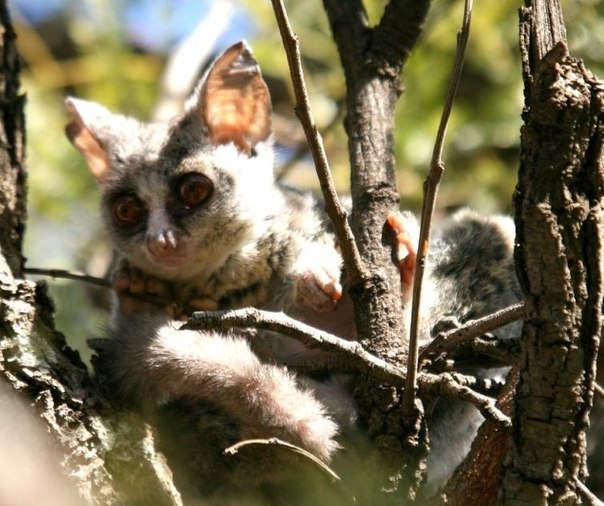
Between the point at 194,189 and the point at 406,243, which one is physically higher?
the point at 194,189

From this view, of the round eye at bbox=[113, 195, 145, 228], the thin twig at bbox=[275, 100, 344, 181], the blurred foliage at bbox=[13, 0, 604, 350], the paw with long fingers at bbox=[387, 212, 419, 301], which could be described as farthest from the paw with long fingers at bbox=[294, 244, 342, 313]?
the blurred foliage at bbox=[13, 0, 604, 350]

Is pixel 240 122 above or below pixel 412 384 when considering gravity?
above

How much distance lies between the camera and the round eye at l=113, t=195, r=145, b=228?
12.8 ft

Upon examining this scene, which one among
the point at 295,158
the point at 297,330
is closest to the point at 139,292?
the point at 297,330

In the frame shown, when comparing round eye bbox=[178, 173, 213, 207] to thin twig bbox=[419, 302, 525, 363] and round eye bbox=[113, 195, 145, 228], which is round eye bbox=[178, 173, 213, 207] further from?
thin twig bbox=[419, 302, 525, 363]

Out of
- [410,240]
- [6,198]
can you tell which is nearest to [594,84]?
[410,240]

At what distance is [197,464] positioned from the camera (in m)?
2.99

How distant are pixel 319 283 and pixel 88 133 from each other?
1551mm

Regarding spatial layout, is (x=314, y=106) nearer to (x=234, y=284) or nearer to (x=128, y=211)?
(x=128, y=211)

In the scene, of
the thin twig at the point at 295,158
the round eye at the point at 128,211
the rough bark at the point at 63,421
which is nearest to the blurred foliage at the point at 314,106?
the thin twig at the point at 295,158

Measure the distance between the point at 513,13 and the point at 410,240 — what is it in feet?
8.17

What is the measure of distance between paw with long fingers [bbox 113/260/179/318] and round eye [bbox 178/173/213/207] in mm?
352

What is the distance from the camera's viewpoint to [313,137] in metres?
2.35

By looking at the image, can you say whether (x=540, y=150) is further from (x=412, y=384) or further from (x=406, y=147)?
(x=406, y=147)
